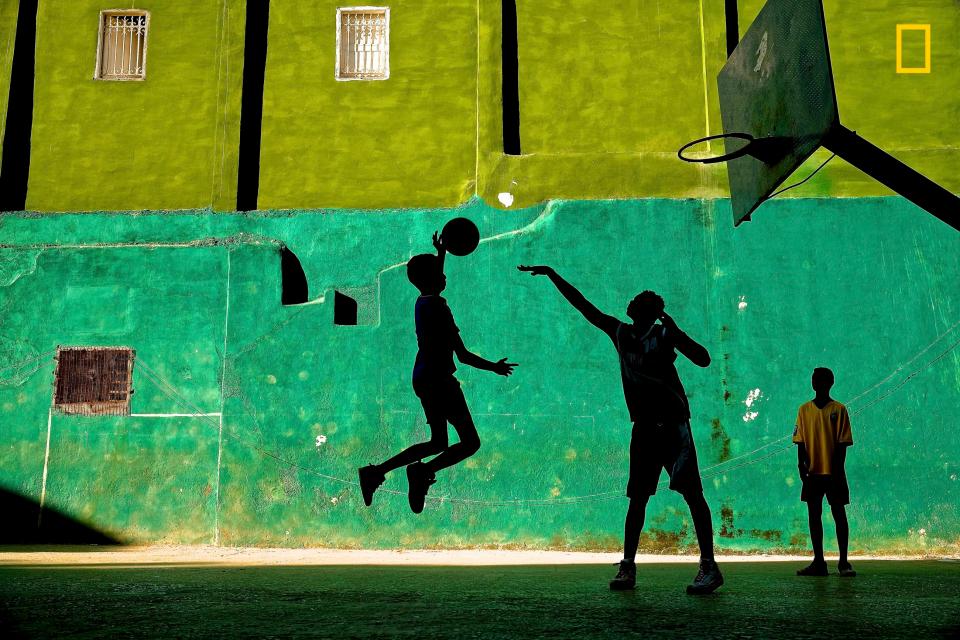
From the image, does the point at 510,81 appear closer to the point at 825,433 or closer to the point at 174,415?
the point at 174,415

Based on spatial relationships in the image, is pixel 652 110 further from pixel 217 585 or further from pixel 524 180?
pixel 217 585

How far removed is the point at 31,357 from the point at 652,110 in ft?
28.7

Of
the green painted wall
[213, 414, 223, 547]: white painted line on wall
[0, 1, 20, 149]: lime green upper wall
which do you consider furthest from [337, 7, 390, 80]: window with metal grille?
[213, 414, 223, 547]: white painted line on wall

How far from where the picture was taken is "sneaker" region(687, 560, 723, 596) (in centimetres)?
569

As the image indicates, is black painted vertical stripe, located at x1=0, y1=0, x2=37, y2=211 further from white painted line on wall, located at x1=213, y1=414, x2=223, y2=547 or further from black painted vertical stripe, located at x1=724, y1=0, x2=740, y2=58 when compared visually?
black painted vertical stripe, located at x1=724, y1=0, x2=740, y2=58

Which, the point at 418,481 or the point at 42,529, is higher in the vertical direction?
the point at 418,481

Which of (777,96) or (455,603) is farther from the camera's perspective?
(777,96)

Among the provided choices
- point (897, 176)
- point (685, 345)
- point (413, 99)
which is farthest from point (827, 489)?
point (413, 99)

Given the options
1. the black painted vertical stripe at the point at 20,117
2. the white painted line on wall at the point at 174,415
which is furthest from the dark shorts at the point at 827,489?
the black painted vertical stripe at the point at 20,117

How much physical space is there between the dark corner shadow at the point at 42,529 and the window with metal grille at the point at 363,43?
6.88 metres

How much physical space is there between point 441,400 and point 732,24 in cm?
785

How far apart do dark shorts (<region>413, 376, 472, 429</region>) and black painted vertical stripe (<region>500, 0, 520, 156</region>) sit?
5.17m

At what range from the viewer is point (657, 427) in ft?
19.7

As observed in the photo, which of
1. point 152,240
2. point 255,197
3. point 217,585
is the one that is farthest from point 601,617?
point 255,197
